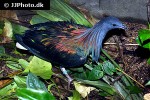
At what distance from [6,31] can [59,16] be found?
59cm

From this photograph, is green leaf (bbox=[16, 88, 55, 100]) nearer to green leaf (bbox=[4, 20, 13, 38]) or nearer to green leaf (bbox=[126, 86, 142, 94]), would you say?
green leaf (bbox=[126, 86, 142, 94])

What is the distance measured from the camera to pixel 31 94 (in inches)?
76.9

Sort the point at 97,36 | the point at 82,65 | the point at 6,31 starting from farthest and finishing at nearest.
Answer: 1. the point at 6,31
2. the point at 82,65
3. the point at 97,36

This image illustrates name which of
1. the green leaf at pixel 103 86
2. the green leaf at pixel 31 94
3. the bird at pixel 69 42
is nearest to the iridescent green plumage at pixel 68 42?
the bird at pixel 69 42

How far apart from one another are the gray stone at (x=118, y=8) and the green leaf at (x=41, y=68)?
1.13 meters

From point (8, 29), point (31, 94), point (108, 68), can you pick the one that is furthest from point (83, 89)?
point (31, 94)

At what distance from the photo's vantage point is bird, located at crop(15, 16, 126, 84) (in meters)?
2.99

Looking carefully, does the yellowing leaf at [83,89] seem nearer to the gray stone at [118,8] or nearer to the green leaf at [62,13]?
the green leaf at [62,13]

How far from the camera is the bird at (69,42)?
2986 millimetres

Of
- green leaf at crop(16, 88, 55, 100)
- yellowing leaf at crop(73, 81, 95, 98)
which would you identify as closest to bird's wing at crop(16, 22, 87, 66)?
yellowing leaf at crop(73, 81, 95, 98)

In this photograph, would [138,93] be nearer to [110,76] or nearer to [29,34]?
[110,76]

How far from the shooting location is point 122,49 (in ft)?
11.7

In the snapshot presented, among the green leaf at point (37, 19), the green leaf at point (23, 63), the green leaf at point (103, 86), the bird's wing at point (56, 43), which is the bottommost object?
the green leaf at point (103, 86)

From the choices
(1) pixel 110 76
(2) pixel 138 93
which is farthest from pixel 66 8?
(2) pixel 138 93
